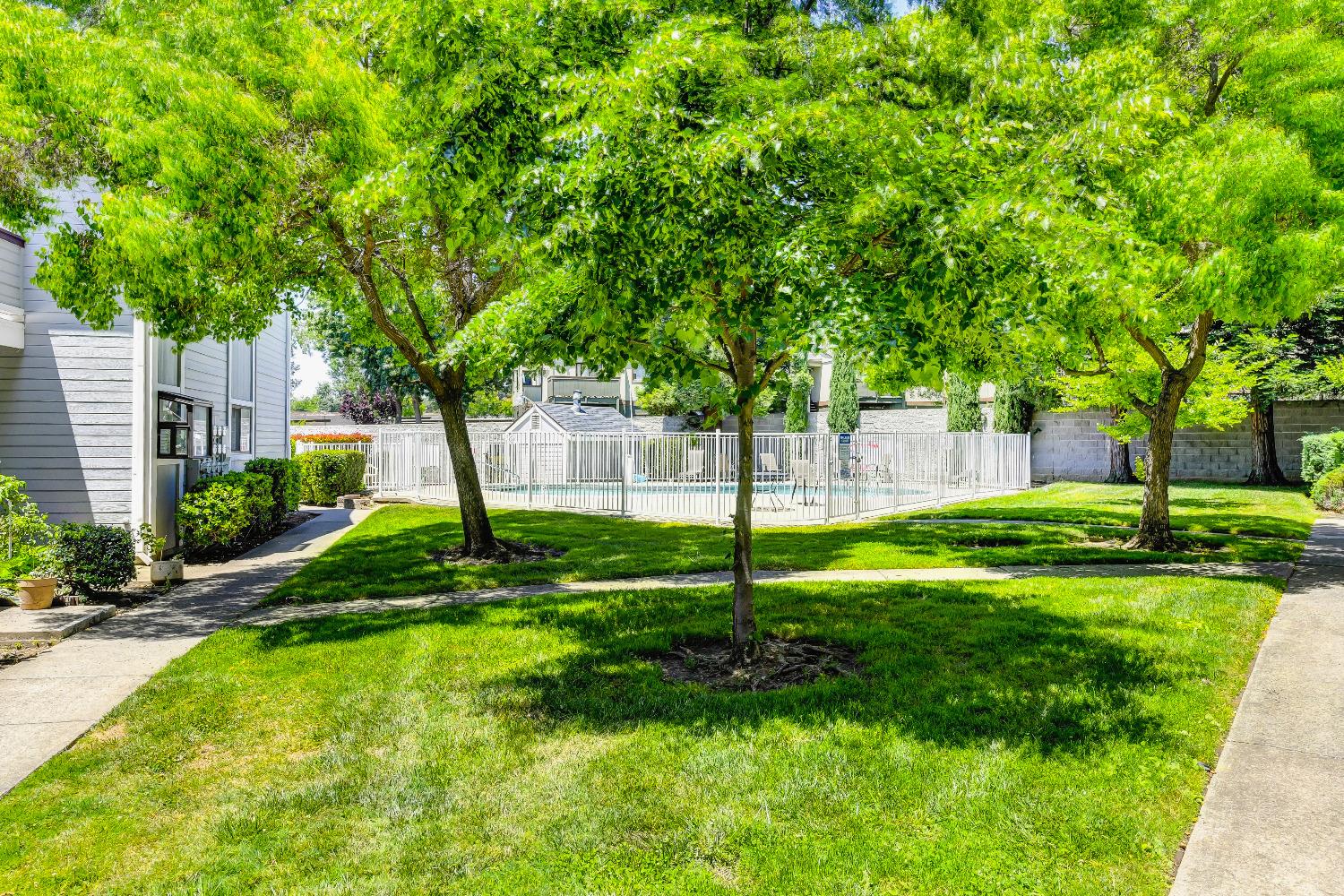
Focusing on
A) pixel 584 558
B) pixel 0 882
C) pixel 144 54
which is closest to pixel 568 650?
pixel 0 882

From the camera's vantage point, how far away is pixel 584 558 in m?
11.0

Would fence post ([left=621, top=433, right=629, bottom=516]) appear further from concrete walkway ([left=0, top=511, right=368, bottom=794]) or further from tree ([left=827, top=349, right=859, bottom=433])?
tree ([left=827, top=349, right=859, bottom=433])

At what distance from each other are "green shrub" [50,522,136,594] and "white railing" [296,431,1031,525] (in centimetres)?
942

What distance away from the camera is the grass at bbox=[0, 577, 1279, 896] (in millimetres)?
3248

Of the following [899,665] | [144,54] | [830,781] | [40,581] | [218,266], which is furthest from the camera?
[218,266]

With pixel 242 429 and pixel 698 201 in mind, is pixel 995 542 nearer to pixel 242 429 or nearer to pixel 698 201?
pixel 698 201

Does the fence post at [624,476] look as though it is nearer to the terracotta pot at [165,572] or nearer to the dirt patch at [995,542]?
the dirt patch at [995,542]

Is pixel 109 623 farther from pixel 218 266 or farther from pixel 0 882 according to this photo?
pixel 0 882

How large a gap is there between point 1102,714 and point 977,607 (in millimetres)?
2925

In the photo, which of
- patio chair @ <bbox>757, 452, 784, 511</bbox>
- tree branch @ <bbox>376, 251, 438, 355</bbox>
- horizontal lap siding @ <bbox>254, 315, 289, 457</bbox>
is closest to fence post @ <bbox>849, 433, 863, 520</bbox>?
patio chair @ <bbox>757, 452, 784, 511</bbox>

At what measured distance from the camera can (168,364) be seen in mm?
11383

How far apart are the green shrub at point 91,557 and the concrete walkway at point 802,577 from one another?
1.94m

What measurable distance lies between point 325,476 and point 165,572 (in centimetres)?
1109

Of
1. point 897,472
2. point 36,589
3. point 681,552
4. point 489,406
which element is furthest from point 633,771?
point 489,406
